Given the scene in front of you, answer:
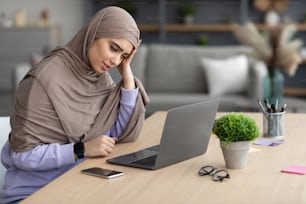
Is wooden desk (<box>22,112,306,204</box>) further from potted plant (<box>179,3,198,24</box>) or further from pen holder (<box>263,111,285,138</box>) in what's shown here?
potted plant (<box>179,3,198,24</box>)

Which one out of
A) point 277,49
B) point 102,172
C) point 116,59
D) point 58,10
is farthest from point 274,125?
point 58,10

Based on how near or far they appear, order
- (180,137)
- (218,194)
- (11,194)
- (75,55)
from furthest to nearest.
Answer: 1. (75,55)
2. (11,194)
3. (180,137)
4. (218,194)

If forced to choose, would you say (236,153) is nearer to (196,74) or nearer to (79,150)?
(79,150)

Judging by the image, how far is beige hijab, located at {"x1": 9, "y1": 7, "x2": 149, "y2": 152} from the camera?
5.92 feet

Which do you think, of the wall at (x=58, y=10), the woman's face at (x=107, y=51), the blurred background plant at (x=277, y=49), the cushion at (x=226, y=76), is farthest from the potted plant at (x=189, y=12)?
the woman's face at (x=107, y=51)

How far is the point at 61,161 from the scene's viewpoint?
69.3 inches

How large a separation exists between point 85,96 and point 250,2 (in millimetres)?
5782

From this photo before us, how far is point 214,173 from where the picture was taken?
1570mm

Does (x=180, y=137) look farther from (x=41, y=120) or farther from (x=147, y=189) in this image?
(x=41, y=120)

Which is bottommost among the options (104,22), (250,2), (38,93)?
(250,2)

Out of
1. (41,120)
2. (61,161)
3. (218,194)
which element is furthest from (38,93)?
(218,194)

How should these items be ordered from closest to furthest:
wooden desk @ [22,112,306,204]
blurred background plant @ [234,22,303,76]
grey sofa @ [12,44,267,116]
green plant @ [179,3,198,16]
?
1. wooden desk @ [22,112,306,204]
2. blurred background plant @ [234,22,303,76]
3. grey sofa @ [12,44,267,116]
4. green plant @ [179,3,198,16]

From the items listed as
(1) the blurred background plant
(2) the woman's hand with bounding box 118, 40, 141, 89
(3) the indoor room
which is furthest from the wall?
(2) the woman's hand with bounding box 118, 40, 141, 89

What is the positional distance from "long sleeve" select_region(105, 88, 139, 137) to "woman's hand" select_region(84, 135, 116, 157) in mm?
220
